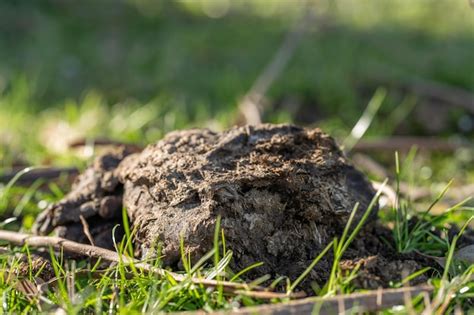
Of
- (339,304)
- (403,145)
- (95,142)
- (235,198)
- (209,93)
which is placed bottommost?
(209,93)

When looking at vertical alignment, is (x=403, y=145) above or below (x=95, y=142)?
below

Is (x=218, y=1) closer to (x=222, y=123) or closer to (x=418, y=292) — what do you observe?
(x=222, y=123)

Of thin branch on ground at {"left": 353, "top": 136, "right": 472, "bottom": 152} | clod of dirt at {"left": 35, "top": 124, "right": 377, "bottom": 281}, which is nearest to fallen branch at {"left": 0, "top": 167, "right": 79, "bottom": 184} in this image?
clod of dirt at {"left": 35, "top": 124, "right": 377, "bottom": 281}

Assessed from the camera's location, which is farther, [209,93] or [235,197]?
[209,93]

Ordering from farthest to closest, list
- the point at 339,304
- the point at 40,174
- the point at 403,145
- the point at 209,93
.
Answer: the point at 209,93 → the point at 403,145 → the point at 40,174 → the point at 339,304

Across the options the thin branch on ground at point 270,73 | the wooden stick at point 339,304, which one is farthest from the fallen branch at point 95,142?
the wooden stick at point 339,304

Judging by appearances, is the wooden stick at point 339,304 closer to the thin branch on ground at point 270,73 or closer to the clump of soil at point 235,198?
the clump of soil at point 235,198

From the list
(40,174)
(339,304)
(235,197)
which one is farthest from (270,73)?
(339,304)

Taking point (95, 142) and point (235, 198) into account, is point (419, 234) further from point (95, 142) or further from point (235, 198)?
point (95, 142)
